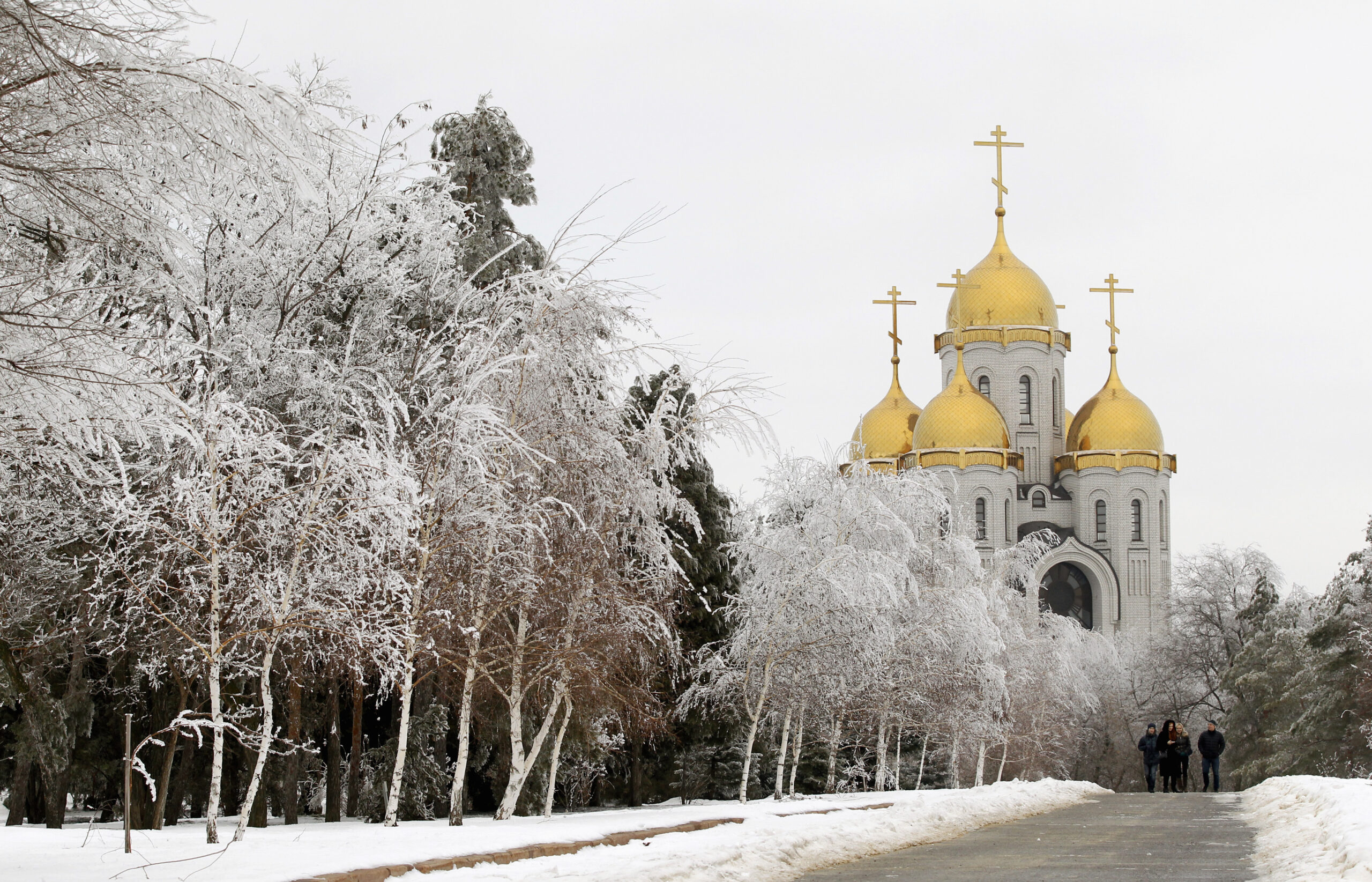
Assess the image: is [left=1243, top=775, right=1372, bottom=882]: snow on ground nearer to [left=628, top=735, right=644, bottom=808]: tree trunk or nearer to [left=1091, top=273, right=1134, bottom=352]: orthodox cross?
[left=628, top=735, right=644, bottom=808]: tree trunk

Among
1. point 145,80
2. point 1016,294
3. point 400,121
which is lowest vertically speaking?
point 145,80

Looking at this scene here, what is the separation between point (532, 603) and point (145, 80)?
959 centimetres

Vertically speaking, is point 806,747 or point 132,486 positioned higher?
point 132,486

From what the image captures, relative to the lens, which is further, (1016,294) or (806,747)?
(1016,294)

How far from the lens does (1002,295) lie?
81.4m

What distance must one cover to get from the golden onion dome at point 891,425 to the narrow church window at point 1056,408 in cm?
795

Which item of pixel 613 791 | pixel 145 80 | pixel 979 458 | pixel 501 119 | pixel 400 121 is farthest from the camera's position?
pixel 979 458

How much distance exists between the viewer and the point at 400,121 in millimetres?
20812

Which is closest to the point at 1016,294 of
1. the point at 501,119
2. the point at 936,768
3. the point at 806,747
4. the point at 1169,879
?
the point at 936,768

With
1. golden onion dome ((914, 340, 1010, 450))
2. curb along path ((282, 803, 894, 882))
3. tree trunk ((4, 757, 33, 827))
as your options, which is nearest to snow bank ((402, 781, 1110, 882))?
curb along path ((282, 803, 894, 882))

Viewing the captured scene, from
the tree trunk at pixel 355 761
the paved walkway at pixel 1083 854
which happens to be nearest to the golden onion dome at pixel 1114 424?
the tree trunk at pixel 355 761

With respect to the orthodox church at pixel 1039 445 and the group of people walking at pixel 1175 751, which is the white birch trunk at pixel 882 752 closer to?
the group of people walking at pixel 1175 751

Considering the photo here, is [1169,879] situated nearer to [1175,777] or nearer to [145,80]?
[145,80]

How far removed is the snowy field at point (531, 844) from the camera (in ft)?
29.1
